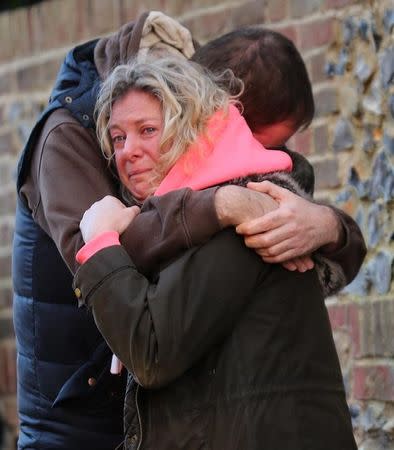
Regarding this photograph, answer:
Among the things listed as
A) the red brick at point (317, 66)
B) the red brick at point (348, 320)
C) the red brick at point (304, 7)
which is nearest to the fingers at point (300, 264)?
the red brick at point (348, 320)

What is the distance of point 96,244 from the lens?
2.65 m

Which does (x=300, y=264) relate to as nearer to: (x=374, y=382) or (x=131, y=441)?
(x=131, y=441)

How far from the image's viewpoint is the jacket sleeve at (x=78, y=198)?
8.55ft

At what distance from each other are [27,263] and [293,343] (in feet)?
2.67

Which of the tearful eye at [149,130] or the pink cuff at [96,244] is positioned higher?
the tearful eye at [149,130]

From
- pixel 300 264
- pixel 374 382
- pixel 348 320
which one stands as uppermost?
pixel 300 264

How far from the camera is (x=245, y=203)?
263 cm

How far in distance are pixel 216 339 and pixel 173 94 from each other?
0.59 metres

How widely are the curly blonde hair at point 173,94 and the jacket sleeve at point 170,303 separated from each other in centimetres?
28

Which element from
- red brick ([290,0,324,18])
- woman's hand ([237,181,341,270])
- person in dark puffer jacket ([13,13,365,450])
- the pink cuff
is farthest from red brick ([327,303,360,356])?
the pink cuff

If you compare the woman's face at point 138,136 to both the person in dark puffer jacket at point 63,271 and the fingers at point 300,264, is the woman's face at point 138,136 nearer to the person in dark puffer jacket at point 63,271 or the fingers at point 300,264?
the person in dark puffer jacket at point 63,271

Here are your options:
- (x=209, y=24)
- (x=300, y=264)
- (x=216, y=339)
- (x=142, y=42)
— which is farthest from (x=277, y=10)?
(x=216, y=339)

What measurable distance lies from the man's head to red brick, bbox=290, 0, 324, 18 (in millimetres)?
1725

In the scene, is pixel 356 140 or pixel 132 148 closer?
pixel 132 148
